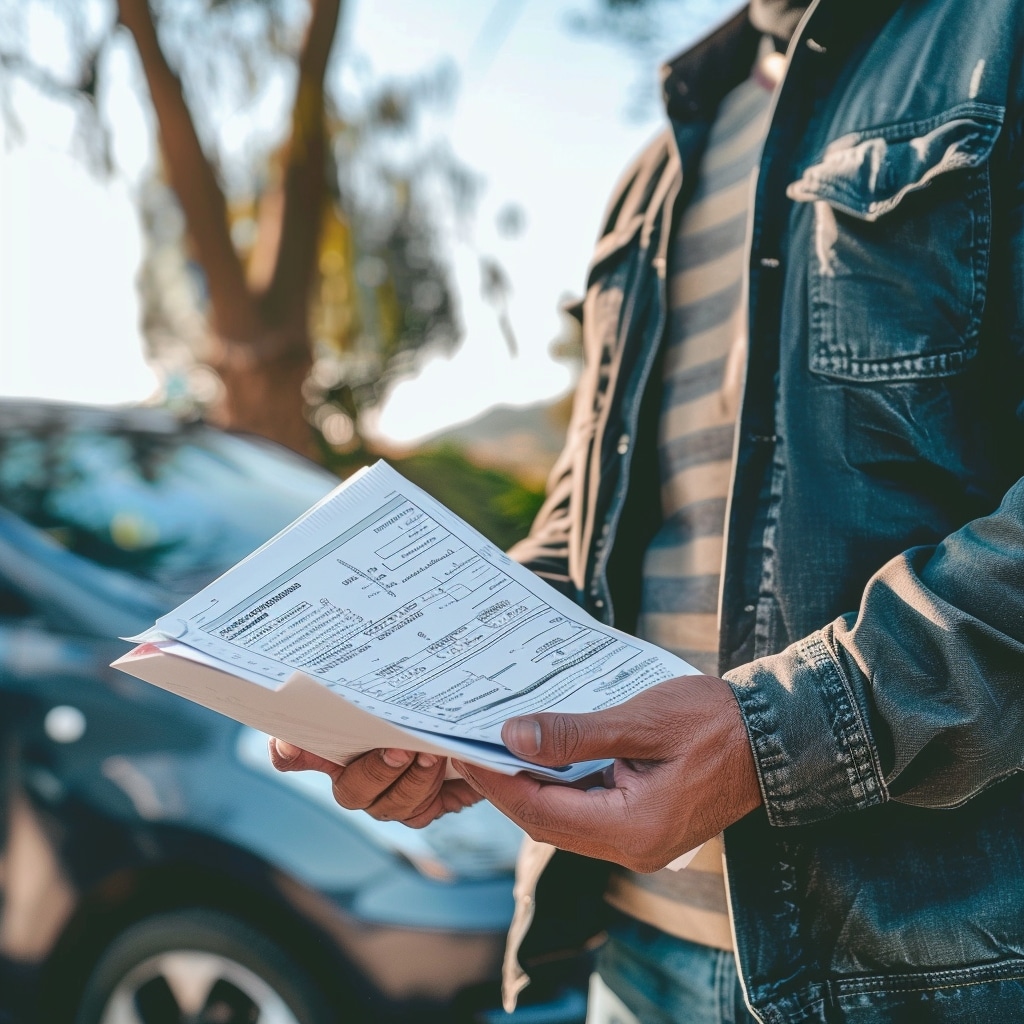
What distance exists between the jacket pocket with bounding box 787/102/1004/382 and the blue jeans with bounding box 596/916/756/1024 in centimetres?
69

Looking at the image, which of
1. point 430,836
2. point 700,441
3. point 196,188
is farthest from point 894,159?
point 196,188

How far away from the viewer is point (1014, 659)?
0.91 m

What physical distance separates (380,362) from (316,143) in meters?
2.52

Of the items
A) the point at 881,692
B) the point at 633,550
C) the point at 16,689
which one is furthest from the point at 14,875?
the point at 881,692

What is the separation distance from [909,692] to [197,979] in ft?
5.62

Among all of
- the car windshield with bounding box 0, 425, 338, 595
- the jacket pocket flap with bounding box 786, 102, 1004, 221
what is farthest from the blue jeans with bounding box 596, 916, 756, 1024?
the car windshield with bounding box 0, 425, 338, 595

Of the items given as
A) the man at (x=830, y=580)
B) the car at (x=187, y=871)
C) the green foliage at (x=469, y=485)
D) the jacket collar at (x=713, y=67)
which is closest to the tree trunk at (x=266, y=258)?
the green foliage at (x=469, y=485)

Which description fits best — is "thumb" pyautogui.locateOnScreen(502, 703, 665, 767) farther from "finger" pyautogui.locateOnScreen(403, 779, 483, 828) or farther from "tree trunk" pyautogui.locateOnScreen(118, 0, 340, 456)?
"tree trunk" pyautogui.locateOnScreen(118, 0, 340, 456)

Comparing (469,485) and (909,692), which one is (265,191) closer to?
(469,485)

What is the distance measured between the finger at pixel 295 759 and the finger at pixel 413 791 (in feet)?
0.21

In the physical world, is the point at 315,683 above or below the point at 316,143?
below

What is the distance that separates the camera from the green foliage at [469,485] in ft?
24.5

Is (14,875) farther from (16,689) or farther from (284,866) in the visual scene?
(284,866)

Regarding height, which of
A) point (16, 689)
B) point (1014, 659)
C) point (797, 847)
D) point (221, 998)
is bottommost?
point (221, 998)
